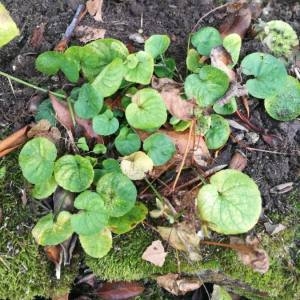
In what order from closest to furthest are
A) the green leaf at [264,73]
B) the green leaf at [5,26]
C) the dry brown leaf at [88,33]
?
the green leaf at [5,26] < the green leaf at [264,73] < the dry brown leaf at [88,33]

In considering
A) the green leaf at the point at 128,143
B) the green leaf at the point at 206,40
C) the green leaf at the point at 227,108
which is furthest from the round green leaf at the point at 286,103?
the green leaf at the point at 128,143

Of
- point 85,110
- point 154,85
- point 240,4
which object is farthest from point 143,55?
point 240,4

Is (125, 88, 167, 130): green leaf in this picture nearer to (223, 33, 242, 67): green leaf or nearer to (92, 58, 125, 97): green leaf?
(92, 58, 125, 97): green leaf

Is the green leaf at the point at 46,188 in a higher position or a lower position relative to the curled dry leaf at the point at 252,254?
higher

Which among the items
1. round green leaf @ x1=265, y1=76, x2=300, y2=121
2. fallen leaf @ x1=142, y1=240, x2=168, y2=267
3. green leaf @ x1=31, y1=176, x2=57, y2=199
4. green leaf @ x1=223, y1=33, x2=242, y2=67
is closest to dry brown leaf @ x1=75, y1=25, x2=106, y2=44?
green leaf @ x1=223, y1=33, x2=242, y2=67

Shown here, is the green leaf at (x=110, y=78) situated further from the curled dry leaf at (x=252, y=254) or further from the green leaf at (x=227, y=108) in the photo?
the curled dry leaf at (x=252, y=254)

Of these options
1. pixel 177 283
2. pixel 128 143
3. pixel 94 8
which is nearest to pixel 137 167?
pixel 128 143
